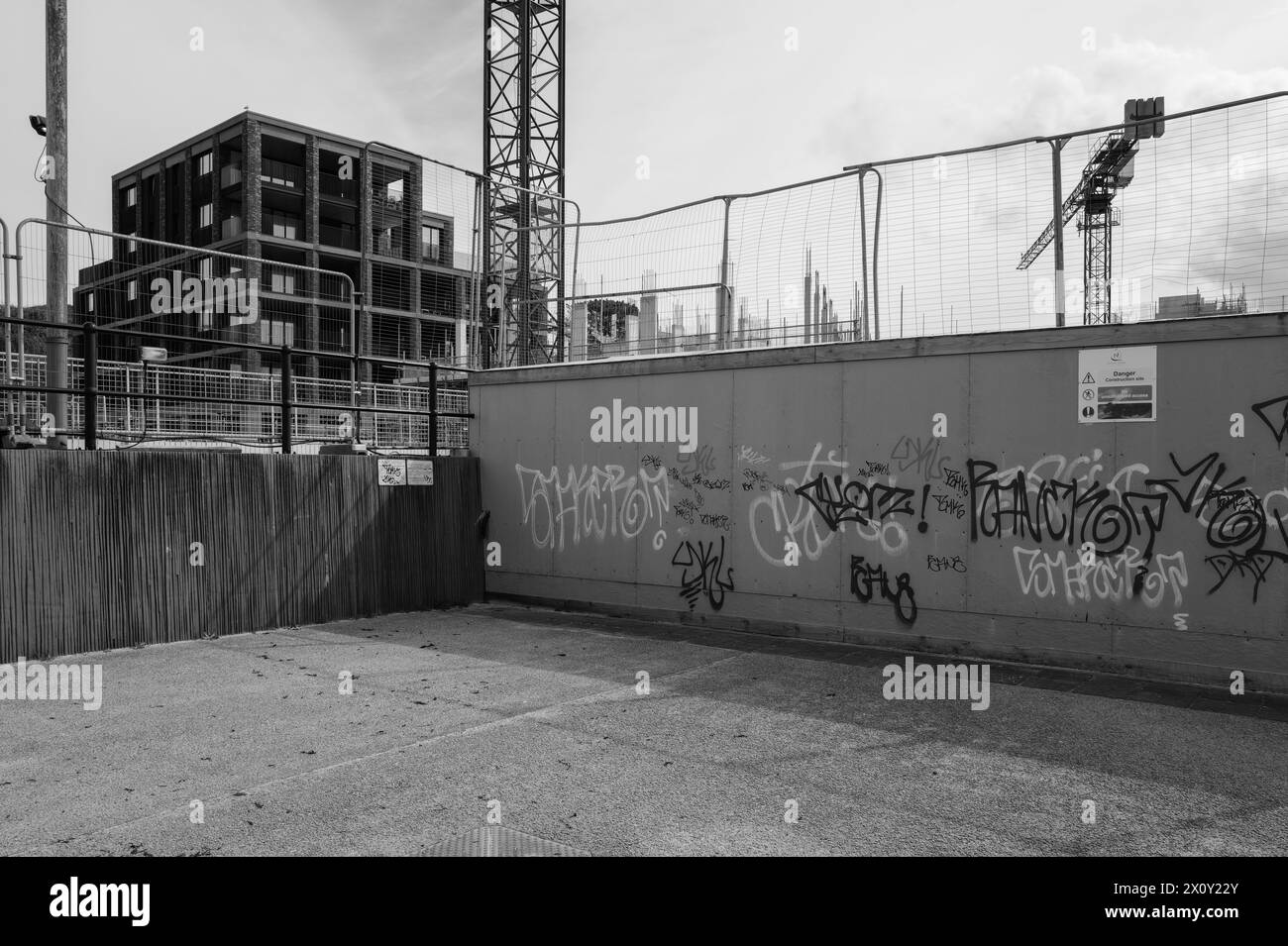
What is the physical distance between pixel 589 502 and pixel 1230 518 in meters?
6.54

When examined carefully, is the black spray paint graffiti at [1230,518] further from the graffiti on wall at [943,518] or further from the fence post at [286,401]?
the fence post at [286,401]

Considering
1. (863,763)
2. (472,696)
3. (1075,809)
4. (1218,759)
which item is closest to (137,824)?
(472,696)

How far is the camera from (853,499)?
9266mm

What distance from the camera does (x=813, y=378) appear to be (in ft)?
31.5

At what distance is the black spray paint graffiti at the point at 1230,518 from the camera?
7.35 meters

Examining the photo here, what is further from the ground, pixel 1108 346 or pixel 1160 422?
pixel 1108 346

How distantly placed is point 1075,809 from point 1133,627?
12.1 feet

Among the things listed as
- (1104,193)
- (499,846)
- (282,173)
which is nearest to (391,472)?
(499,846)

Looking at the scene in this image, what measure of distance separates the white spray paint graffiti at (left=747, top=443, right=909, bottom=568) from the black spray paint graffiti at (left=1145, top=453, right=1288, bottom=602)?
248 centimetres

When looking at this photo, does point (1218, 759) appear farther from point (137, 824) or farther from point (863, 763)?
point (137, 824)

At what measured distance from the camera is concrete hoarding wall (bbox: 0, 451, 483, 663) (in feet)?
26.0

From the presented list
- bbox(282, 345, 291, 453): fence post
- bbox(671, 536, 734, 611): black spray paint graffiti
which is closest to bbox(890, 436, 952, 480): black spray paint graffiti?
bbox(671, 536, 734, 611): black spray paint graffiti
